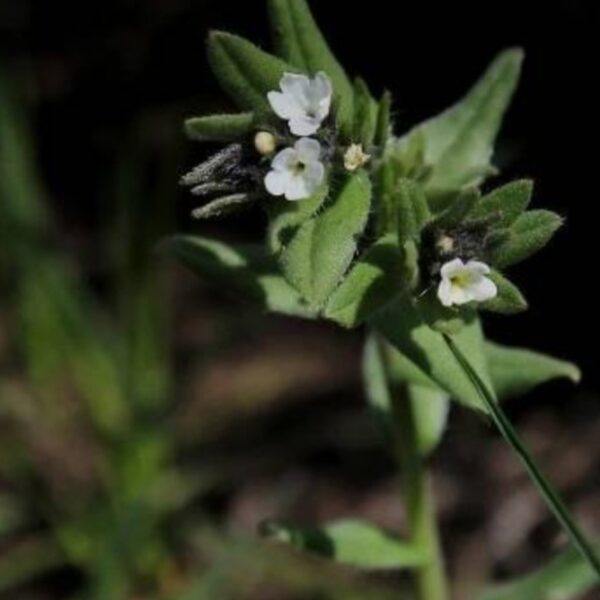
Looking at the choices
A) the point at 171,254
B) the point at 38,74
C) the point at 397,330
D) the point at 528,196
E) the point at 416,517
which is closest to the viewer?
the point at 528,196

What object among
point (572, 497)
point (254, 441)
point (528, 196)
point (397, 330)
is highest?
point (528, 196)

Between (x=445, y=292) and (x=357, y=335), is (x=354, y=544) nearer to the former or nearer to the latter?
(x=445, y=292)

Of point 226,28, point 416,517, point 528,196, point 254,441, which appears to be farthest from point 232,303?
point 528,196

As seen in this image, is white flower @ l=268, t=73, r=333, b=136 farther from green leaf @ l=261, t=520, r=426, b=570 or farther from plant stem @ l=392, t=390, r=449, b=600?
green leaf @ l=261, t=520, r=426, b=570

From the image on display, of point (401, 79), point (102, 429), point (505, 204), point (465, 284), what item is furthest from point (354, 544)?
point (401, 79)

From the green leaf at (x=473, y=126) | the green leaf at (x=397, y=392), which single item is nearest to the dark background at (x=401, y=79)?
the green leaf at (x=473, y=126)

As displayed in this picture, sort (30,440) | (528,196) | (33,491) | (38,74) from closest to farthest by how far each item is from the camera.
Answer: (528,196), (33,491), (30,440), (38,74)

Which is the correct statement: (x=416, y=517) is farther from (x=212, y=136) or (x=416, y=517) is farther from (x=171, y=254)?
(x=212, y=136)
